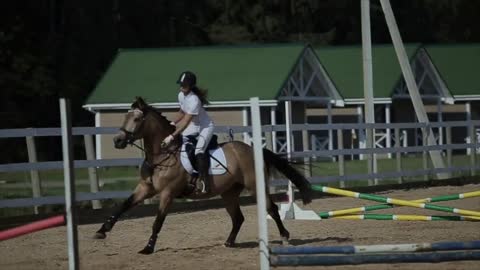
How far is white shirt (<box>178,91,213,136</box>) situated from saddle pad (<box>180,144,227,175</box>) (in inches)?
10.1

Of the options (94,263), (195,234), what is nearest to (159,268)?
(94,263)

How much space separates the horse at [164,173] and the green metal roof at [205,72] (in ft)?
96.7

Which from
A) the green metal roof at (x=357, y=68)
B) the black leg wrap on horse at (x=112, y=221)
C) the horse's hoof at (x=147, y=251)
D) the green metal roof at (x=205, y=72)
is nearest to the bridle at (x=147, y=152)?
the black leg wrap on horse at (x=112, y=221)

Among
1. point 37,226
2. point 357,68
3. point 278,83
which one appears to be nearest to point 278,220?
point 37,226

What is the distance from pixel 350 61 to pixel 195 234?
38229 mm

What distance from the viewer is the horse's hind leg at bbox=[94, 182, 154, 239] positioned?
12672mm

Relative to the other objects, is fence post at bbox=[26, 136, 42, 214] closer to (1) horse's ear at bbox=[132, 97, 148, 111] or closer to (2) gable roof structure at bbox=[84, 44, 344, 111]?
(1) horse's ear at bbox=[132, 97, 148, 111]

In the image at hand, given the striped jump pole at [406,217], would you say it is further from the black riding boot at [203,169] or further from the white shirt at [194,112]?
the white shirt at [194,112]

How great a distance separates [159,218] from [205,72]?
34636mm

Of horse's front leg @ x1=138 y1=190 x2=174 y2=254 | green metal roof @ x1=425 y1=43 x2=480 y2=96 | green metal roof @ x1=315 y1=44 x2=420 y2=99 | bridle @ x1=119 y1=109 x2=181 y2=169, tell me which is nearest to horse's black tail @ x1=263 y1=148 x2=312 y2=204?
bridle @ x1=119 y1=109 x2=181 y2=169

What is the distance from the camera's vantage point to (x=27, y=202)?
646 inches

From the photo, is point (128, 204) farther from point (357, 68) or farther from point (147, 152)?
point (357, 68)

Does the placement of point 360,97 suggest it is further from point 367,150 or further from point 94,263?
point 94,263

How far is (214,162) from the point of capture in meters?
13.3
